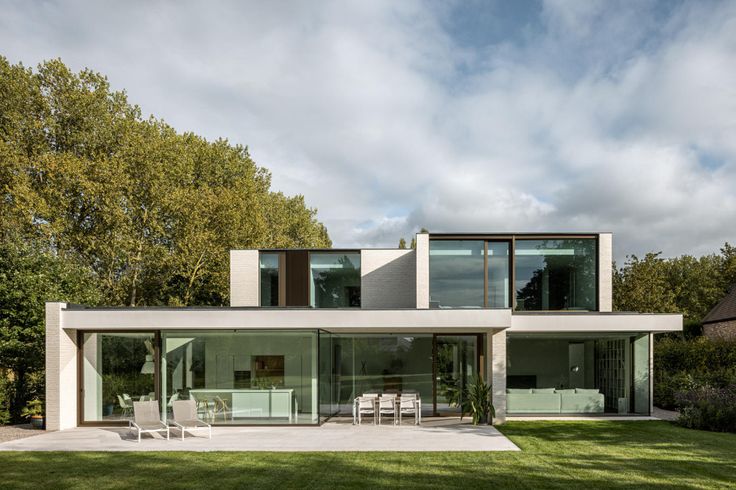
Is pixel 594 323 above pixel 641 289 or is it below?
below

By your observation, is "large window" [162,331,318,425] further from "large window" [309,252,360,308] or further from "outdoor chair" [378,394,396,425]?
"large window" [309,252,360,308]

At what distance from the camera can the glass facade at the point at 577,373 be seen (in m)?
16.7

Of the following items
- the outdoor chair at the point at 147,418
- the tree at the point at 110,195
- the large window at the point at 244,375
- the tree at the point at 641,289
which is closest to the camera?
the outdoor chair at the point at 147,418

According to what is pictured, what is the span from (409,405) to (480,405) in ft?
6.55

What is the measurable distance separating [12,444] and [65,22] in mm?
14919

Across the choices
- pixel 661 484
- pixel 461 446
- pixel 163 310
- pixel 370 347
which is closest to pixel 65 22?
pixel 163 310

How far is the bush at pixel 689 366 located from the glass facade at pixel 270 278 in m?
13.6

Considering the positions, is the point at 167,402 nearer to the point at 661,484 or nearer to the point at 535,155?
the point at 661,484

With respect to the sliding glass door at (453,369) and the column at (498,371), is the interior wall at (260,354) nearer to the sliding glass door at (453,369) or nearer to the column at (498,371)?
the sliding glass door at (453,369)

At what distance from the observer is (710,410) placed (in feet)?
47.0

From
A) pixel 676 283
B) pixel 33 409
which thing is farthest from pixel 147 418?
pixel 676 283

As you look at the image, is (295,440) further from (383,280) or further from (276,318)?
(383,280)

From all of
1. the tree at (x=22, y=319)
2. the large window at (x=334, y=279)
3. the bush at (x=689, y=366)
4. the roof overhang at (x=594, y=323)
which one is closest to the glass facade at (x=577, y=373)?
the roof overhang at (x=594, y=323)

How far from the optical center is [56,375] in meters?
14.6
